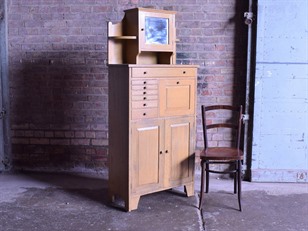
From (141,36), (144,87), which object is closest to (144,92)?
(144,87)

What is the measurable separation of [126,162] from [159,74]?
2.80 feet

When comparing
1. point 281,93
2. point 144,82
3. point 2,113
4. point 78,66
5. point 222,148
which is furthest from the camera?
point 2,113

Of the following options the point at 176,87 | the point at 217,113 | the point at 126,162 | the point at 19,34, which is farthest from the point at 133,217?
the point at 19,34

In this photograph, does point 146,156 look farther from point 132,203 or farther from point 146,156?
point 132,203

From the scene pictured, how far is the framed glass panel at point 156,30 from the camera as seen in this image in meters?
3.64

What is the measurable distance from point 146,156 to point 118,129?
360 mm

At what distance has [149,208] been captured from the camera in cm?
362

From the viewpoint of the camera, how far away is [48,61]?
448 cm

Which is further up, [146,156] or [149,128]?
[149,128]

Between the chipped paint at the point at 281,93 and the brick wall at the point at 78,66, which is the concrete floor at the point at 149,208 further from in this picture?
the brick wall at the point at 78,66

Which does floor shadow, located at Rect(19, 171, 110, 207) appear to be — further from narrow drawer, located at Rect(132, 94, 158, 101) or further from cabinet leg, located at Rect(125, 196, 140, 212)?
narrow drawer, located at Rect(132, 94, 158, 101)

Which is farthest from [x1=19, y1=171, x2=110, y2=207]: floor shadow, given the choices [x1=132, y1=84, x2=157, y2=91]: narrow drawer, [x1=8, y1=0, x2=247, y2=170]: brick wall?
[x1=132, y1=84, x2=157, y2=91]: narrow drawer

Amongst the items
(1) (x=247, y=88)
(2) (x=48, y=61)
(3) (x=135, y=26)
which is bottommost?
(1) (x=247, y=88)

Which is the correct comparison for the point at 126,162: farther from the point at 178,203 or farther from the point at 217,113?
the point at 217,113
